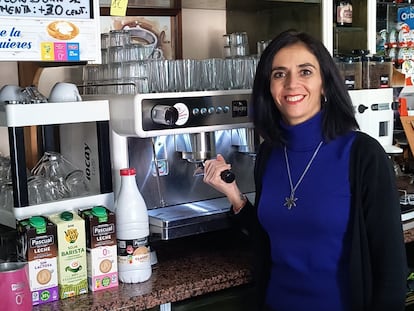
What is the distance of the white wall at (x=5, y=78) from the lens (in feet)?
Answer: 6.69

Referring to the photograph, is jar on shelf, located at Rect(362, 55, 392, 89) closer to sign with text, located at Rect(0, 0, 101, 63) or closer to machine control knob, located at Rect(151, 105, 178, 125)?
machine control knob, located at Rect(151, 105, 178, 125)

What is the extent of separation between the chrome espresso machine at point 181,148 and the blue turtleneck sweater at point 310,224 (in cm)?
22

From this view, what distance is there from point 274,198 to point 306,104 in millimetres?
250

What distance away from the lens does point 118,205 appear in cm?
161

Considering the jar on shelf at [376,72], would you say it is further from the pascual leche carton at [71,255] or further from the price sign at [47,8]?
the pascual leche carton at [71,255]

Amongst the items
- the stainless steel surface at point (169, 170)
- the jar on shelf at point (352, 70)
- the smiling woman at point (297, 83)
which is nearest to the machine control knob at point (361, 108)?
the jar on shelf at point (352, 70)

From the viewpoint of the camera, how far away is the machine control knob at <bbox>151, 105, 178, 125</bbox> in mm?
1602

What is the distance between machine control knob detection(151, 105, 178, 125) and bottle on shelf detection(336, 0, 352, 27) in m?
0.88

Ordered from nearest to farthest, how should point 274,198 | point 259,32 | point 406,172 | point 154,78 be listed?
point 274,198 → point 154,78 → point 259,32 → point 406,172

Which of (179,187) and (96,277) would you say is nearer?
(96,277)

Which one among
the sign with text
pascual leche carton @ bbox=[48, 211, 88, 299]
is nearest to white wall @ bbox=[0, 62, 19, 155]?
the sign with text

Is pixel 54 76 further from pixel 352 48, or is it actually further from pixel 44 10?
pixel 352 48

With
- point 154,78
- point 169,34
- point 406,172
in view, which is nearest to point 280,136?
point 154,78

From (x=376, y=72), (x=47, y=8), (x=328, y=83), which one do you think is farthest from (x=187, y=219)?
(x=376, y=72)
